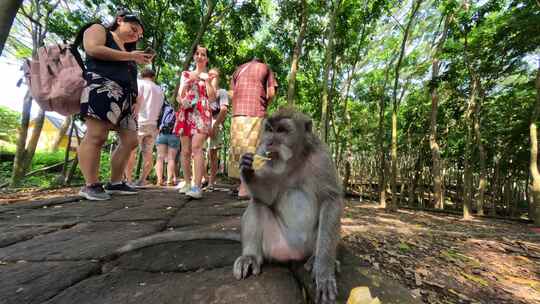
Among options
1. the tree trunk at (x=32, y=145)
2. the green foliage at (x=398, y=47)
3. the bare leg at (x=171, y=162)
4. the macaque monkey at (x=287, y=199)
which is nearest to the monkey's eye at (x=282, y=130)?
the macaque monkey at (x=287, y=199)

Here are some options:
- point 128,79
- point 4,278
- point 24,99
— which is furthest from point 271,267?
point 24,99

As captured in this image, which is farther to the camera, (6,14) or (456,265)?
(6,14)

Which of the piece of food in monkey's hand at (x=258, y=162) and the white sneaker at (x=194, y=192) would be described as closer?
the piece of food in monkey's hand at (x=258, y=162)

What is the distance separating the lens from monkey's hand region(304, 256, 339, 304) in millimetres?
1334

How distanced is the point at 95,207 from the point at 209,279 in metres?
2.30

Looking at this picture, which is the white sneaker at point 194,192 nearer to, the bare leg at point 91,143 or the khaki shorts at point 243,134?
the khaki shorts at point 243,134

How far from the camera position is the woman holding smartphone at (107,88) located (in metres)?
2.92

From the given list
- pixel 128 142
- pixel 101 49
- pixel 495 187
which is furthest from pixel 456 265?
pixel 495 187

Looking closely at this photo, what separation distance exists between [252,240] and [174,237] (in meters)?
0.68

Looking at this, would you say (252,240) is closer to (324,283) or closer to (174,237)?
(324,283)

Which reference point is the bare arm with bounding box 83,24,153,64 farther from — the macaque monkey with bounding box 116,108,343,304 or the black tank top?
the macaque monkey with bounding box 116,108,343,304

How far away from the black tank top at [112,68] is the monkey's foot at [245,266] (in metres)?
2.55

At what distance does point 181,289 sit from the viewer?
134cm

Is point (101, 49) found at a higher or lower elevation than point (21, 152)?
higher
